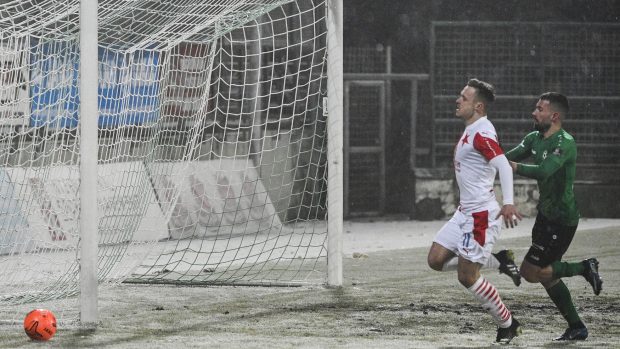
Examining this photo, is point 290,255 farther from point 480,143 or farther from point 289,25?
point 480,143

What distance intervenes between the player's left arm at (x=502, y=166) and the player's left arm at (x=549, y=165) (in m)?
0.12

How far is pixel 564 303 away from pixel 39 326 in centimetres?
305

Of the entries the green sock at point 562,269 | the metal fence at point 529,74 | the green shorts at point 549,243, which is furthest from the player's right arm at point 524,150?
the metal fence at point 529,74

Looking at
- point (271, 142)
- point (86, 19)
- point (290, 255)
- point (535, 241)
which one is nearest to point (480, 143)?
point (535, 241)

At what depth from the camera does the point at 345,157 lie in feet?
57.4

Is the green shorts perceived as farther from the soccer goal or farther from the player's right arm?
the soccer goal

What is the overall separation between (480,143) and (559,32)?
1101 cm

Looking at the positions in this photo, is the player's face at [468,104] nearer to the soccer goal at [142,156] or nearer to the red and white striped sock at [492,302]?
the red and white striped sock at [492,302]

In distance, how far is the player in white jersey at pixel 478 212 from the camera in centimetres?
700

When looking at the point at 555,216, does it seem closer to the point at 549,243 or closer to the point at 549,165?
the point at 549,243

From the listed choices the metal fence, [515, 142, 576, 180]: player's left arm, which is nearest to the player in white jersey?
[515, 142, 576, 180]: player's left arm

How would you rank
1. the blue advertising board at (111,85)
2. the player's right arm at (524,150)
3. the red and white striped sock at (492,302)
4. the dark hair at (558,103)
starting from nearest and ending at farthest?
1. the red and white striped sock at (492,302)
2. the dark hair at (558,103)
3. the player's right arm at (524,150)
4. the blue advertising board at (111,85)

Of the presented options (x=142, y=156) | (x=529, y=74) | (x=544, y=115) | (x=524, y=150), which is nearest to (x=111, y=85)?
(x=142, y=156)

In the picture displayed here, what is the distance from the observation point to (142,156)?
10.5 meters
